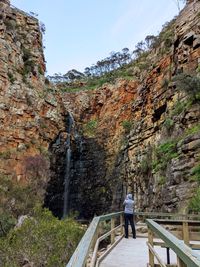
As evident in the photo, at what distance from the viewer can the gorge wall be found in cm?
1788

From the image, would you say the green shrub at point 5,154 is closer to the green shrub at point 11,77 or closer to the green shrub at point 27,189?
the green shrub at point 27,189

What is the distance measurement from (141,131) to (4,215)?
1205 centimetres

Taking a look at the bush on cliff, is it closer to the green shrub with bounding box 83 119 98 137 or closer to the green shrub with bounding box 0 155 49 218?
the green shrub with bounding box 0 155 49 218

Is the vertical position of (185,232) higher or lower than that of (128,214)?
lower

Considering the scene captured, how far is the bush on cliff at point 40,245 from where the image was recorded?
10188 mm

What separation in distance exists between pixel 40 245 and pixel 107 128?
22.6 meters

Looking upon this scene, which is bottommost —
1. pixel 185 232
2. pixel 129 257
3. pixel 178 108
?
pixel 129 257

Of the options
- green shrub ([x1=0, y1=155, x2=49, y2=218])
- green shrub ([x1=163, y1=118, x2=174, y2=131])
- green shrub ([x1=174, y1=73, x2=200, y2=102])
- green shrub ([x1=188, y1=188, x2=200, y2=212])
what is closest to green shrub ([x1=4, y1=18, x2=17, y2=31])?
green shrub ([x1=0, y1=155, x2=49, y2=218])

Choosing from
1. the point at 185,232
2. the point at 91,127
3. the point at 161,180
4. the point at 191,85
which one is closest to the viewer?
the point at 185,232

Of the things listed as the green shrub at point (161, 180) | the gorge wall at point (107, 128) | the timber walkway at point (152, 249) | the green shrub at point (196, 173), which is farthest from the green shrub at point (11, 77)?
the timber walkway at point (152, 249)

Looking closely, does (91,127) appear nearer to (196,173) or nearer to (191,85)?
(191,85)

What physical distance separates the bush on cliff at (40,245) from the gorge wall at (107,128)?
5.38 m

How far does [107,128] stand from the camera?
1282 inches

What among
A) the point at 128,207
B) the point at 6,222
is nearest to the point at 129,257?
the point at 128,207
